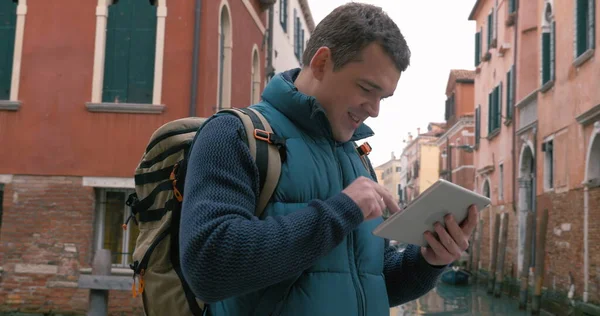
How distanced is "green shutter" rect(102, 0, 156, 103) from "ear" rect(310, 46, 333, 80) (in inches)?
330

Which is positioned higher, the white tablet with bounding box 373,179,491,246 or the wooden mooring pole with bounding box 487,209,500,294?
the white tablet with bounding box 373,179,491,246

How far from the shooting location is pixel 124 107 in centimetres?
973

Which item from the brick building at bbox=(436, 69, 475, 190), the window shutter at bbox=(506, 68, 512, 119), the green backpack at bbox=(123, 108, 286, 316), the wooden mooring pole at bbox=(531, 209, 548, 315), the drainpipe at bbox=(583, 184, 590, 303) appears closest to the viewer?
the green backpack at bbox=(123, 108, 286, 316)

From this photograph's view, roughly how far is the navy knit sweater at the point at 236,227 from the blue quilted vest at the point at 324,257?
78 millimetres

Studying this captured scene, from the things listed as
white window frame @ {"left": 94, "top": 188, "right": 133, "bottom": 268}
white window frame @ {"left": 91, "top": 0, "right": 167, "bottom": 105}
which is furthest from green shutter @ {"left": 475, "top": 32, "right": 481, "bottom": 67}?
white window frame @ {"left": 94, "top": 188, "right": 133, "bottom": 268}

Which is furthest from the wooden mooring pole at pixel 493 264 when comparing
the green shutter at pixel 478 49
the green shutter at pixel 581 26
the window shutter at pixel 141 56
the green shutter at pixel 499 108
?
the window shutter at pixel 141 56

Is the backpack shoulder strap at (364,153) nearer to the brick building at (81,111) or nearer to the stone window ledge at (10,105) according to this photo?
the brick building at (81,111)

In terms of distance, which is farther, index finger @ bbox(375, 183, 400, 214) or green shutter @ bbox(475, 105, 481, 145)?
green shutter @ bbox(475, 105, 481, 145)

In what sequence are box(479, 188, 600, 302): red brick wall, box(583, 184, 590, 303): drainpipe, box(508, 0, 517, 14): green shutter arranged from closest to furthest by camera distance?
box(479, 188, 600, 302): red brick wall, box(583, 184, 590, 303): drainpipe, box(508, 0, 517, 14): green shutter

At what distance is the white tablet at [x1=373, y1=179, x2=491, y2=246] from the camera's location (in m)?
1.67

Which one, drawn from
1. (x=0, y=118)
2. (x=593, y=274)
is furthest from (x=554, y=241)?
(x=0, y=118)

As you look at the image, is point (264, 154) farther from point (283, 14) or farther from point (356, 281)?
point (283, 14)

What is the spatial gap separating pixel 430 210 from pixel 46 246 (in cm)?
880

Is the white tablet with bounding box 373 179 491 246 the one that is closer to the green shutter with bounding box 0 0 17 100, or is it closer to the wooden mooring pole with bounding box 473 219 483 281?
the green shutter with bounding box 0 0 17 100
